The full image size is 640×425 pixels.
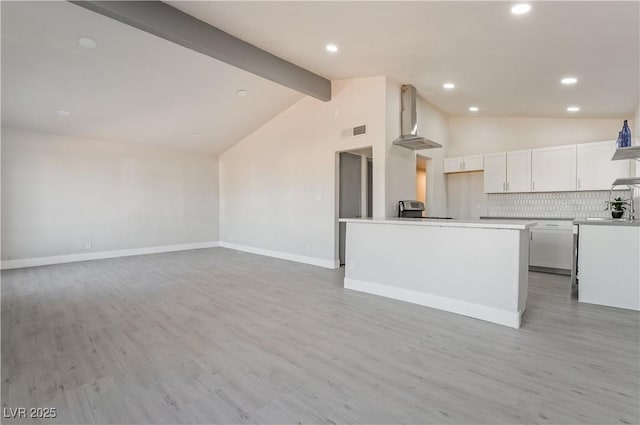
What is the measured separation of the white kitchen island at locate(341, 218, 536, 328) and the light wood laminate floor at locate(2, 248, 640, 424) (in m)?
0.20

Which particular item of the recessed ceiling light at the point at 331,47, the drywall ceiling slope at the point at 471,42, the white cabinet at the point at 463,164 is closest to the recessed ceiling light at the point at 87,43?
the drywall ceiling slope at the point at 471,42

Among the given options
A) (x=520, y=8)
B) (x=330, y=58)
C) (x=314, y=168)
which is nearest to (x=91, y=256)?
(x=314, y=168)

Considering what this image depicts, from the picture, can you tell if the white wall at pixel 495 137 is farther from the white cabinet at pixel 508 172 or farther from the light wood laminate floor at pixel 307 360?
the light wood laminate floor at pixel 307 360

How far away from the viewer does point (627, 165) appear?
469 cm

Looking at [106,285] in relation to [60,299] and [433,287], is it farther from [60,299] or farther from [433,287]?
[433,287]

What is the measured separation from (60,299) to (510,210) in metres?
7.66

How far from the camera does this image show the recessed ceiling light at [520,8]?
2519 millimetres

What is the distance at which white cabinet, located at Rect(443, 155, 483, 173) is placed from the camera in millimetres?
6152

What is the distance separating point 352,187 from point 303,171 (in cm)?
110

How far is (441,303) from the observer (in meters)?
3.28

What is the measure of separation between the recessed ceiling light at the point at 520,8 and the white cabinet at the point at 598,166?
363 centimetres

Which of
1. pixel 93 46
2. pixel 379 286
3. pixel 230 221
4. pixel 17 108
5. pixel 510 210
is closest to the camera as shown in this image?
pixel 93 46

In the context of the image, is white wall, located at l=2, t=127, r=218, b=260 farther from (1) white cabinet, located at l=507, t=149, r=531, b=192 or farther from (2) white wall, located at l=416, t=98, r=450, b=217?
(1) white cabinet, located at l=507, t=149, r=531, b=192

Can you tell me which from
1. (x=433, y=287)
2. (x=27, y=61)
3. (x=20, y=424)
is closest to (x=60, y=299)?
(x=20, y=424)
